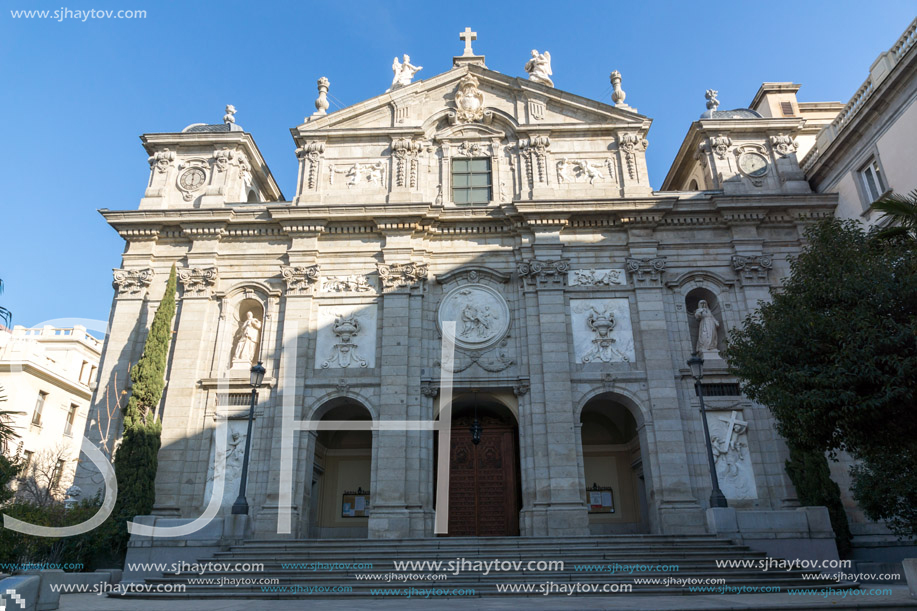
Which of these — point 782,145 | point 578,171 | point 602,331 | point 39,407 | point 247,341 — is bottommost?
point 602,331

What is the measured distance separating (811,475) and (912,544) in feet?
11.4

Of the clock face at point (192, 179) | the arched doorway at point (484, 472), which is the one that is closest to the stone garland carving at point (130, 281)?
the clock face at point (192, 179)

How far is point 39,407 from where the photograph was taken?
1508 inches

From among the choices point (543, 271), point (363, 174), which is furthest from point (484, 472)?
point (363, 174)

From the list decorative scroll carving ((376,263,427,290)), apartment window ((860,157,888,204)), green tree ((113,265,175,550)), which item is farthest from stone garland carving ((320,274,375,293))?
apartment window ((860,157,888,204))

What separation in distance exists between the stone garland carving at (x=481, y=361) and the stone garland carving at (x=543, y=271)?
2726 mm

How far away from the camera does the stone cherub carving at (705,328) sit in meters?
22.1

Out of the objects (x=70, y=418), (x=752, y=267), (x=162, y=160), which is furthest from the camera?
(x=70, y=418)

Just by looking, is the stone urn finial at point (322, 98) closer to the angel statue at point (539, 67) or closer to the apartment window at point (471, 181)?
the apartment window at point (471, 181)

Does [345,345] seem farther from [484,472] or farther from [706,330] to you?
[706,330]

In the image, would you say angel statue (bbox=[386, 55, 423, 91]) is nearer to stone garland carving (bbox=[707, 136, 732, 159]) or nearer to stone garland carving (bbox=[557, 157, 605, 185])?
stone garland carving (bbox=[557, 157, 605, 185])

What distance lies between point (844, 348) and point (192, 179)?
2313 cm

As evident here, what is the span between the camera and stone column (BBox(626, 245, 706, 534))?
19.5 meters

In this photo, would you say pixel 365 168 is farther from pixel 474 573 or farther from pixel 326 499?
pixel 474 573
